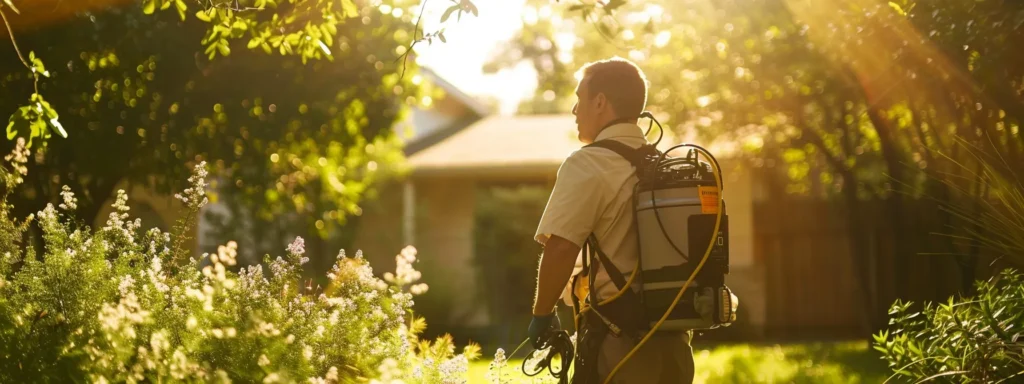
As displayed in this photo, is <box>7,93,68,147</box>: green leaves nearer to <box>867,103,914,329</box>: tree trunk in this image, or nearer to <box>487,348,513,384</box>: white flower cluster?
<box>487,348,513,384</box>: white flower cluster

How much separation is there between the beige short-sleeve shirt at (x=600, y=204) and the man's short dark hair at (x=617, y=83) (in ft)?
0.22

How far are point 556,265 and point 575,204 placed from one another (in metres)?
0.21

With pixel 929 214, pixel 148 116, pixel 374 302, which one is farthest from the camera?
pixel 929 214

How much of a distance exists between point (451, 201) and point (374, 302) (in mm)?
17268

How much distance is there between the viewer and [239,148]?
14047mm

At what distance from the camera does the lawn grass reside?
1159 centimetres

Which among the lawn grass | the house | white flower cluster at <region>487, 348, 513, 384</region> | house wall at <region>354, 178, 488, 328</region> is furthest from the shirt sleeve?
house wall at <region>354, 178, 488, 328</region>

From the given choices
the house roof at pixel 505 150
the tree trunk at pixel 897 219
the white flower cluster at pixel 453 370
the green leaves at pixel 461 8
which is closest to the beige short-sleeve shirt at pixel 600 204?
the white flower cluster at pixel 453 370

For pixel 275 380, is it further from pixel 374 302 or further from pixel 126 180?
pixel 126 180

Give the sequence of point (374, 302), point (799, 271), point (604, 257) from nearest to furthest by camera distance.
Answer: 1. point (604, 257)
2. point (374, 302)
3. point (799, 271)

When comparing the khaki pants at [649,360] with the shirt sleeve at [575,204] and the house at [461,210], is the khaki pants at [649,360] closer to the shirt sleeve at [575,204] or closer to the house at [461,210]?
the shirt sleeve at [575,204]

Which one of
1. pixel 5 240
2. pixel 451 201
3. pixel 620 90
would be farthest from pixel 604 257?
pixel 451 201

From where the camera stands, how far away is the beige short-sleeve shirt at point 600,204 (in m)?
3.98

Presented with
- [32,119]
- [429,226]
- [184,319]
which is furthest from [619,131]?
[429,226]
